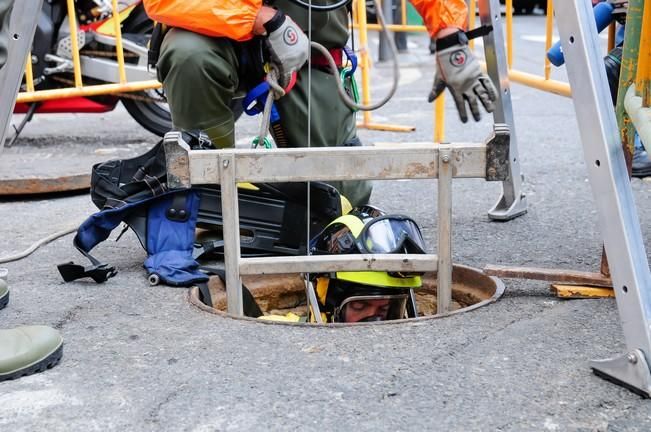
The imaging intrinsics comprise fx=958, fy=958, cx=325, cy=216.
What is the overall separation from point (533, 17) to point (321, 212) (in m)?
15.6

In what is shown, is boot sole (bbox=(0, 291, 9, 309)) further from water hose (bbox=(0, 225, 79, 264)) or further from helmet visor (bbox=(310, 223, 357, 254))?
helmet visor (bbox=(310, 223, 357, 254))

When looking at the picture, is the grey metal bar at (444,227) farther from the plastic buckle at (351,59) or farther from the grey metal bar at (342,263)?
the plastic buckle at (351,59)

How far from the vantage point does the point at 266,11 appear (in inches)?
117

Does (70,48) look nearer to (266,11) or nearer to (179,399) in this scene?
(266,11)

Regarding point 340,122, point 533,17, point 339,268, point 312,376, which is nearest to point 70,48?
point 340,122

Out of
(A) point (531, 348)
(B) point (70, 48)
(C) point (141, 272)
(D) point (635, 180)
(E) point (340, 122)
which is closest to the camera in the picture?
(A) point (531, 348)

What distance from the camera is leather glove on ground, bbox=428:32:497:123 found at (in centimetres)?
265

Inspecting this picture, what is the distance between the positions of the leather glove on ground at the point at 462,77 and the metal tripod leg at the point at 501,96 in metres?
0.71

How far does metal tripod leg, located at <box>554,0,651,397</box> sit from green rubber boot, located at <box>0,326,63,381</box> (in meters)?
1.23

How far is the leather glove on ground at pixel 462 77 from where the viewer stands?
2.65 metres

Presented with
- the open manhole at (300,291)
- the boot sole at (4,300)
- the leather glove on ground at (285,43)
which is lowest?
the open manhole at (300,291)

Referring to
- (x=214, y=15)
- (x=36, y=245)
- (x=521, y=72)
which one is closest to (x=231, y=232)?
(x=214, y=15)

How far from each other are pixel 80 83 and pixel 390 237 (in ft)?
10.8

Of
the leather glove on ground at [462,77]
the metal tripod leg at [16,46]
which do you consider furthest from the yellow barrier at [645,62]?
the metal tripod leg at [16,46]
